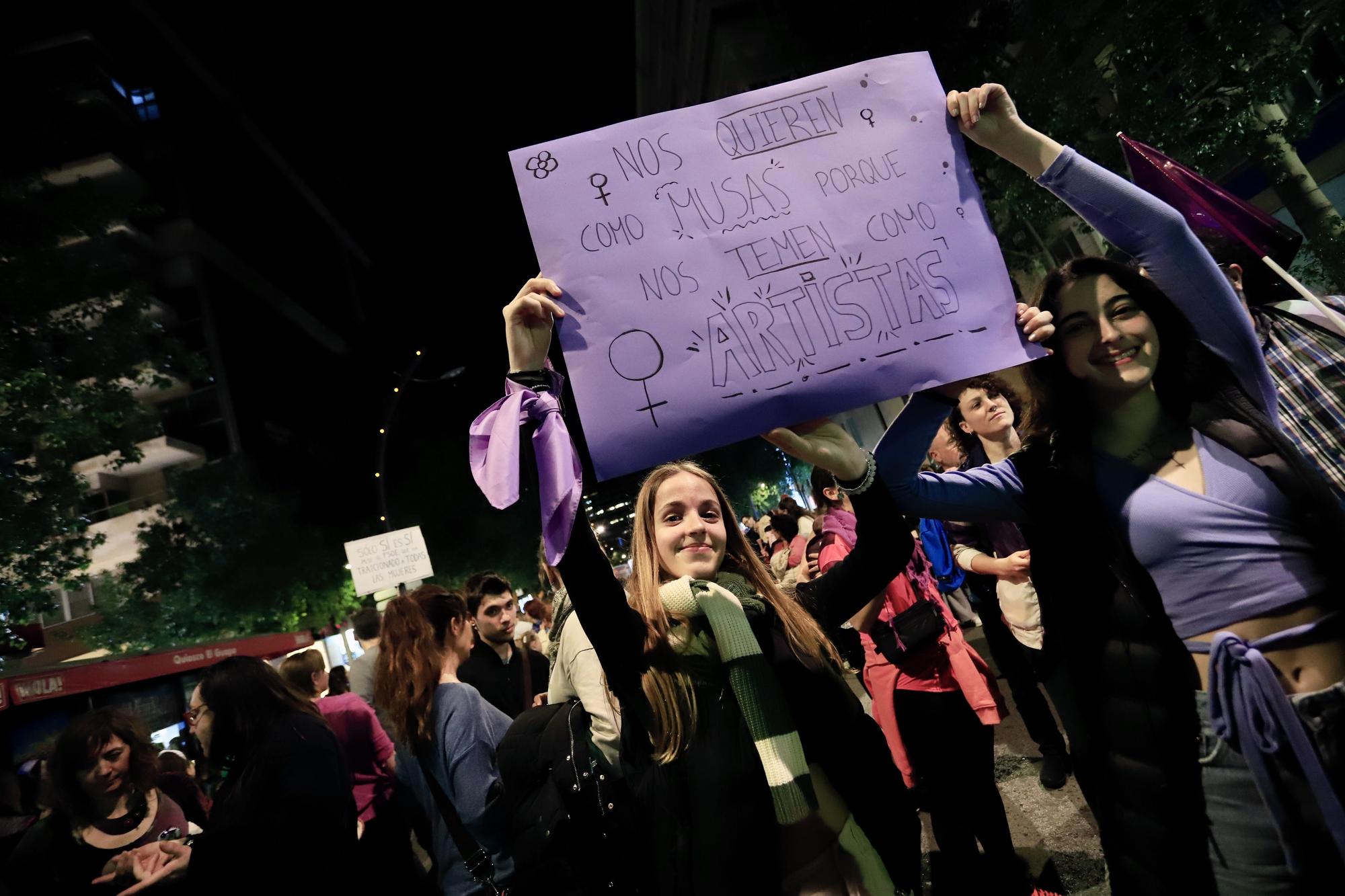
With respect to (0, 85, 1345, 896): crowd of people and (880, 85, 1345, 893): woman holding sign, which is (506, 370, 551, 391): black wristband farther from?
(880, 85, 1345, 893): woman holding sign

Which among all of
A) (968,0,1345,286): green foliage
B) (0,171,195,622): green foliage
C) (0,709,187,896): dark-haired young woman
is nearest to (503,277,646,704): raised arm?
(0,709,187,896): dark-haired young woman

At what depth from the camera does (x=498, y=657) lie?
5121 millimetres

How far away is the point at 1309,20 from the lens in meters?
7.59

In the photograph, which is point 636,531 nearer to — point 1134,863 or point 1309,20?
point 1134,863

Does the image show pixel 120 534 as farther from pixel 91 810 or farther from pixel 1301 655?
pixel 1301 655

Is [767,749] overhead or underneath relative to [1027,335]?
underneath

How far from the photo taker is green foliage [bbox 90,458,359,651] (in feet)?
79.8

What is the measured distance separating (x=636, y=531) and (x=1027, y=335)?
1.29 metres

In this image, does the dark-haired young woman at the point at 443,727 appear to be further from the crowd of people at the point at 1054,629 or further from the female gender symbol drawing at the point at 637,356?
the female gender symbol drawing at the point at 637,356

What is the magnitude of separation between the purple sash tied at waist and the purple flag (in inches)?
59.4

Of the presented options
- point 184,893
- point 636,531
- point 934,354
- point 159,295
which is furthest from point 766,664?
point 159,295

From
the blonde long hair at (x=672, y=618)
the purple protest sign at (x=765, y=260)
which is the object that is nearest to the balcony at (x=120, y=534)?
the blonde long hair at (x=672, y=618)

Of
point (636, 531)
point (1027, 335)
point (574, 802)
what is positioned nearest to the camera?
point (1027, 335)

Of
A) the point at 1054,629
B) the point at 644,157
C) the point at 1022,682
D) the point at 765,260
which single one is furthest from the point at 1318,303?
the point at 1022,682
